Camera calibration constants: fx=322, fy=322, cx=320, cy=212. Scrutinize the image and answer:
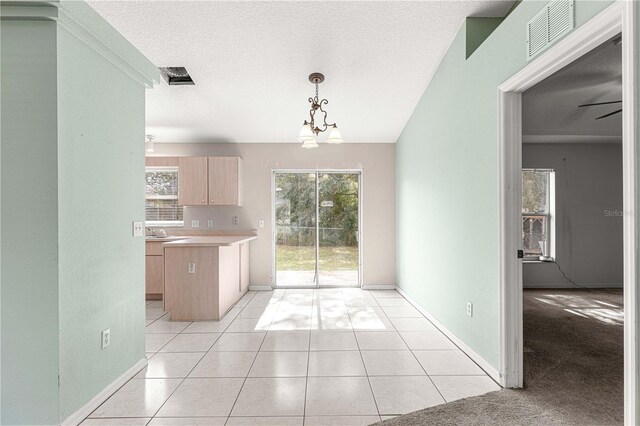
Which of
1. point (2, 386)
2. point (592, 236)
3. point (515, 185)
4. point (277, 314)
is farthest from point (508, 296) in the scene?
point (592, 236)

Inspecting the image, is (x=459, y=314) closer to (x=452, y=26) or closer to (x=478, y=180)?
(x=478, y=180)

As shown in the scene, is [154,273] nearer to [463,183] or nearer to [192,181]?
[192,181]

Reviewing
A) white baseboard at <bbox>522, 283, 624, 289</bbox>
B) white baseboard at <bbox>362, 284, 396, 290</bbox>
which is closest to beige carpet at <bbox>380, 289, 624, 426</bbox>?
white baseboard at <bbox>522, 283, 624, 289</bbox>

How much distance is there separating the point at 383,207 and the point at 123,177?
407 centimetres

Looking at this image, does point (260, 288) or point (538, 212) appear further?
point (538, 212)

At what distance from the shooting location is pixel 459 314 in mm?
3045

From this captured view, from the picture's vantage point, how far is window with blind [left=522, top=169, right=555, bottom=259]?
229 inches

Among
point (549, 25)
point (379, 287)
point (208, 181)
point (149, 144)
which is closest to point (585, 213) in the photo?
point (379, 287)

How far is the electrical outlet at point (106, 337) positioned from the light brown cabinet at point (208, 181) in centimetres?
307

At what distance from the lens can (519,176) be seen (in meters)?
2.30

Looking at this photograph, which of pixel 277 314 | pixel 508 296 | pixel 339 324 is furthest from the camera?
pixel 277 314

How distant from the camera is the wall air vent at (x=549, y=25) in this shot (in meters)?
1.75

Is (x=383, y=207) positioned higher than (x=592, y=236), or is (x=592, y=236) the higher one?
(x=383, y=207)

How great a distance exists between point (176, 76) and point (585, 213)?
6.91 metres
